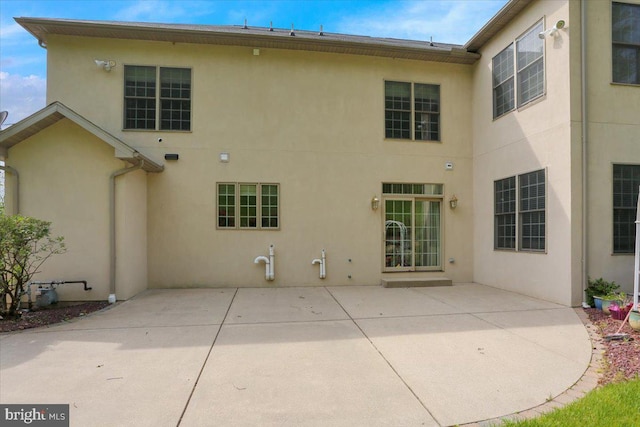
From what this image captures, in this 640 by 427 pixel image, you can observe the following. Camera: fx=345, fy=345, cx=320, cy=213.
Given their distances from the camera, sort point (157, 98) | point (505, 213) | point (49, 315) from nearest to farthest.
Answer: point (49, 315) → point (505, 213) → point (157, 98)

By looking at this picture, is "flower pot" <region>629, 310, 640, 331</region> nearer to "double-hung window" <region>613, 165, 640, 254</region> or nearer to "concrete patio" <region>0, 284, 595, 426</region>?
"concrete patio" <region>0, 284, 595, 426</region>

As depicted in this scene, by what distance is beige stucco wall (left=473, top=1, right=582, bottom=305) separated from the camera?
21.6 feet

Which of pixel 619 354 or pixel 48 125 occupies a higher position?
pixel 48 125

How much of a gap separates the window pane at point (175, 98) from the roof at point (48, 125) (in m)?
1.92

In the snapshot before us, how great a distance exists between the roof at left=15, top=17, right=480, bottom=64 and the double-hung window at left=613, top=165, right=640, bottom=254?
4.64 meters

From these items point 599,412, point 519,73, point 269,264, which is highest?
point 519,73

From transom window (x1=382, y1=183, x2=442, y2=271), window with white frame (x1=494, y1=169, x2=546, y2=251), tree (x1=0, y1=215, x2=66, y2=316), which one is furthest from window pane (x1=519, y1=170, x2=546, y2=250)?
tree (x1=0, y1=215, x2=66, y2=316)

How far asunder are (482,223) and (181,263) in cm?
783

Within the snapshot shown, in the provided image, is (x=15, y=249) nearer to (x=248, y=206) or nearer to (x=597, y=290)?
(x=248, y=206)

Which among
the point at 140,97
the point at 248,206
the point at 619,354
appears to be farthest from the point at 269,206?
the point at 619,354

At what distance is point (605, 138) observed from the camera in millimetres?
6777

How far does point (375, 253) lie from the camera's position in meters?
9.09

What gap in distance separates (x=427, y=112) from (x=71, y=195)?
876 cm

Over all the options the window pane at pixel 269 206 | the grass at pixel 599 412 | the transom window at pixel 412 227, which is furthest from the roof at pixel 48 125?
the grass at pixel 599 412
